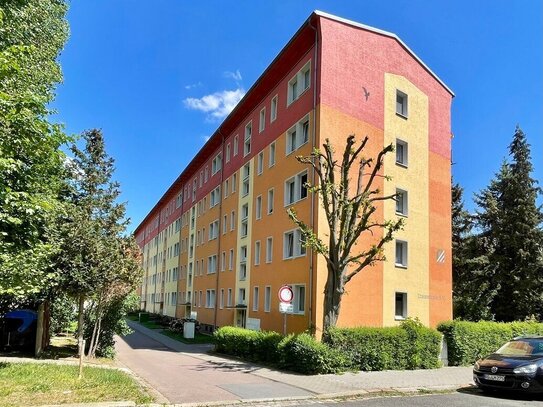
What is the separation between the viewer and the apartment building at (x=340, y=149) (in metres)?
21.7

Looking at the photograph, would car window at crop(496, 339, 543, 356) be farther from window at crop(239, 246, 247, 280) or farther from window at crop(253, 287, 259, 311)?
window at crop(239, 246, 247, 280)

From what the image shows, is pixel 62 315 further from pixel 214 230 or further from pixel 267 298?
pixel 214 230

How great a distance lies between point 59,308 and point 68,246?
418 inches

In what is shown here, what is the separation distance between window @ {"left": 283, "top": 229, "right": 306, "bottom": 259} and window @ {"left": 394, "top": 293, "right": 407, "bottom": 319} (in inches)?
197

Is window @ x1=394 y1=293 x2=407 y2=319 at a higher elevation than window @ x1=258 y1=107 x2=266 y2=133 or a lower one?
lower

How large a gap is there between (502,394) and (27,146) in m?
13.4

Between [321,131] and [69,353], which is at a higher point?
[321,131]

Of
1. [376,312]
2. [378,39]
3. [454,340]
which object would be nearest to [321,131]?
[378,39]

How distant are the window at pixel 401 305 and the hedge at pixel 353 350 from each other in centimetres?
464

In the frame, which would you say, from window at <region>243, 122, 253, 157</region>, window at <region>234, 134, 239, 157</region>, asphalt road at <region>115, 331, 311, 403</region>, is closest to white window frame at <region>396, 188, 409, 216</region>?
window at <region>243, 122, 253, 157</region>

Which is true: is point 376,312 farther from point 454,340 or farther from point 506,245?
point 506,245

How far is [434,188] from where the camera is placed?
25.7m

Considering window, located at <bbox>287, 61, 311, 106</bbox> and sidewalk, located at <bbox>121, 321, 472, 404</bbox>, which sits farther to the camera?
window, located at <bbox>287, 61, 311, 106</bbox>

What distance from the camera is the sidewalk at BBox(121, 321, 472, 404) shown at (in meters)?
11.4
